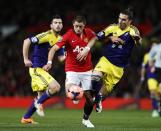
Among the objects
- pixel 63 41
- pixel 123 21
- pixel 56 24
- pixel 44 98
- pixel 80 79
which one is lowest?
pixel 44 98

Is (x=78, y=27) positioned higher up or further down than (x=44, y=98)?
higher up

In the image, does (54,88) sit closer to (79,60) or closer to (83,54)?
(79,60)

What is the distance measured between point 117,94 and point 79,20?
15.3 m

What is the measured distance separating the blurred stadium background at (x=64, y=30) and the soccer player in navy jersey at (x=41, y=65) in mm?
11595

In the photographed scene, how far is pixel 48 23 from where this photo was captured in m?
32.8

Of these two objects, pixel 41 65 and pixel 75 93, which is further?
pixel 41 65

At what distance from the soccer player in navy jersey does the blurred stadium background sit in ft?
38.0

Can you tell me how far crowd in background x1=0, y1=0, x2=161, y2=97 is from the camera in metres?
→ 30.0

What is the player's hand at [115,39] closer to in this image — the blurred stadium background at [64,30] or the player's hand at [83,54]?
the player's hand at [83,54]

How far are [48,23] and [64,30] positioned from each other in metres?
1.34

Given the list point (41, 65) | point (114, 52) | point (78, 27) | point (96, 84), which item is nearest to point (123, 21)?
point (114, 52)

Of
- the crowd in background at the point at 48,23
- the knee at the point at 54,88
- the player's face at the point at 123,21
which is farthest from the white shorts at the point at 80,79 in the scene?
the crowd in background at the point at 48,23

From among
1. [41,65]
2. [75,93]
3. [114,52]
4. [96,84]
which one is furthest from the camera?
[41,65]

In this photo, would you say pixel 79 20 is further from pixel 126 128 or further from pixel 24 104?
pixel 24 104
